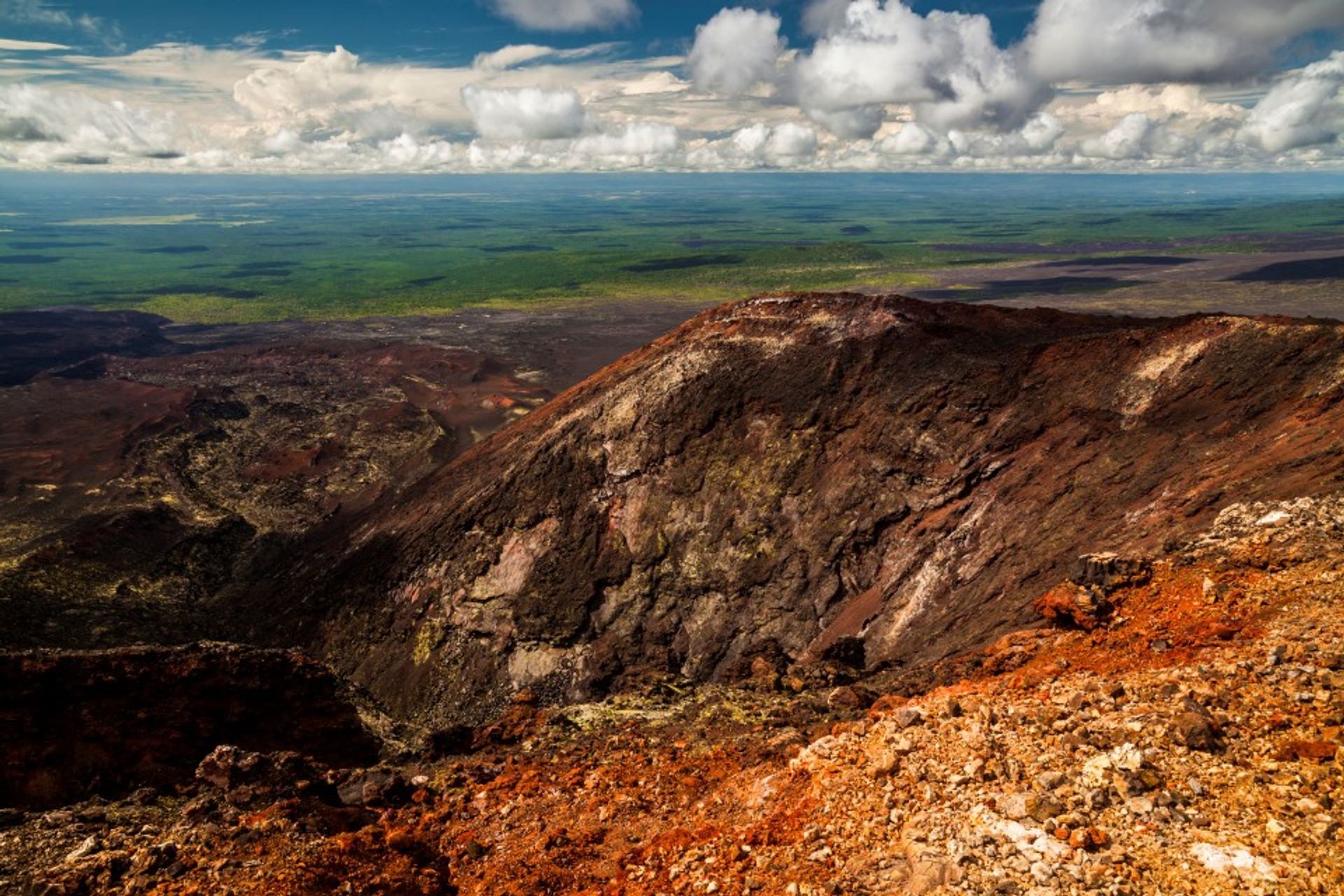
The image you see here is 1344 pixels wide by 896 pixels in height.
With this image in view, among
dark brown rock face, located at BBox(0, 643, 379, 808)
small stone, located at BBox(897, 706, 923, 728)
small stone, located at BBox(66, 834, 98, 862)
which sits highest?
small stone, located at BBox(897, 706, 923, 728)

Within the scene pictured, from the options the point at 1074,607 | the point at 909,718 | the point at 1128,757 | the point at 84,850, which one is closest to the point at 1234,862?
the point at 1128,757

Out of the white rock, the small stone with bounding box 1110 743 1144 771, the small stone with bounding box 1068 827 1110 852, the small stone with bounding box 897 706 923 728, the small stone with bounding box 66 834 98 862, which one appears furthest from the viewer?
the small stone with bounding box 897 706 923 728

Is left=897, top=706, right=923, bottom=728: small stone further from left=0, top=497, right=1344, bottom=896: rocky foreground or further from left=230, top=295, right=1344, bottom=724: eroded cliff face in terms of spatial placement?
left=230, top=295, right=1344, bottom=724: eroded cliff face

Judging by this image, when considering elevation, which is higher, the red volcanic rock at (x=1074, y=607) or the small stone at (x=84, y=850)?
the red volcanic rock at (x=1074, y=607)

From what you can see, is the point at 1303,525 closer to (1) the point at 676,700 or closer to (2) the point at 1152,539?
(2) the point at 1152,539

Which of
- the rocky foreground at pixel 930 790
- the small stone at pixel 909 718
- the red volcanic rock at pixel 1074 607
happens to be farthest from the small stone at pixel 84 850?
the red volcanic rock at pixel 1074 607

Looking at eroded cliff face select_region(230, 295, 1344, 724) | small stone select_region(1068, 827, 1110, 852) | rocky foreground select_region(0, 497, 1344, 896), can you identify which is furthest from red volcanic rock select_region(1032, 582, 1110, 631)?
small stone select_region(1068, 827, 1110, 852)

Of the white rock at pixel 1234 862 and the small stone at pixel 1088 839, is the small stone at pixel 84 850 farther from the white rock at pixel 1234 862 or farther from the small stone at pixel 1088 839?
the white rock at pixel 1234 862
